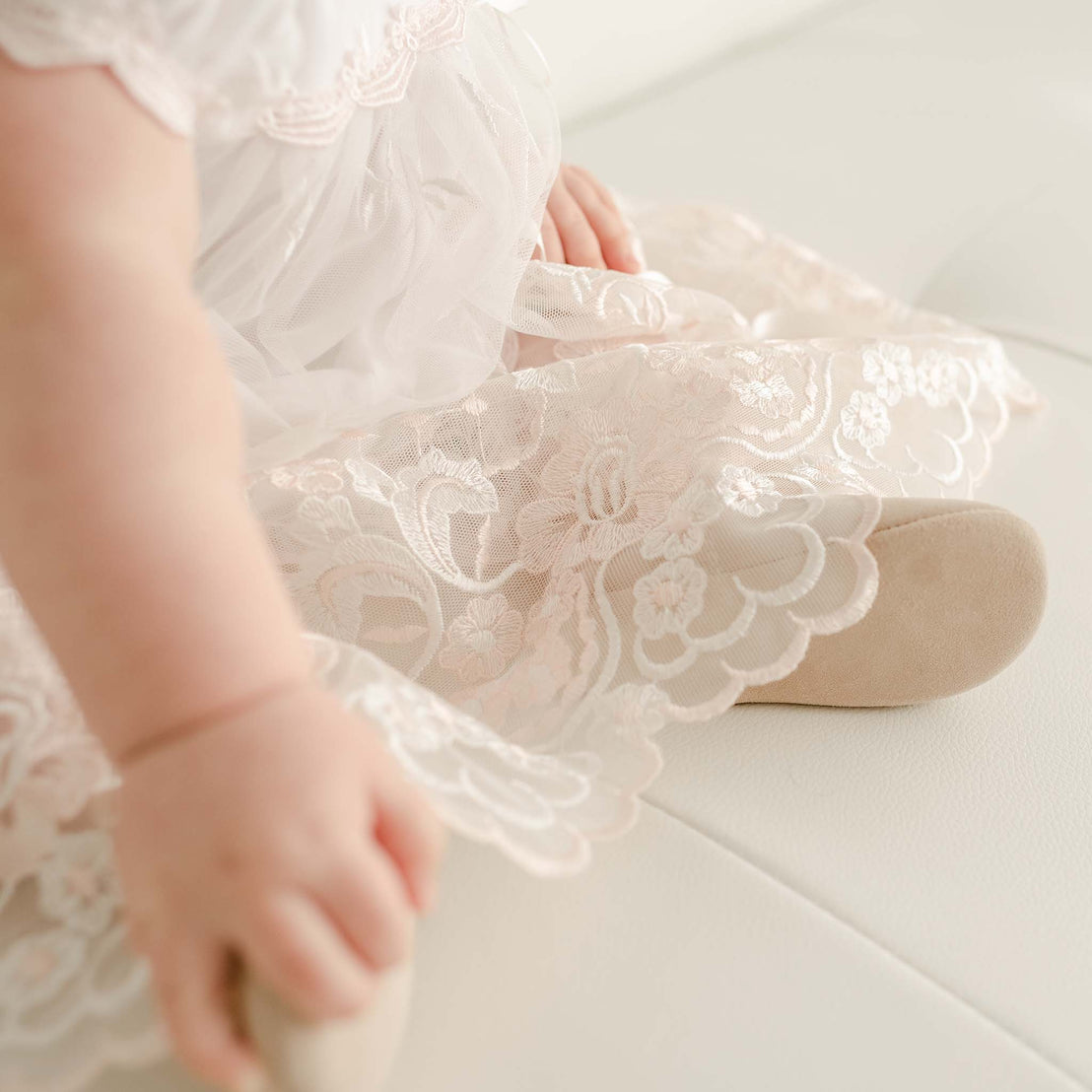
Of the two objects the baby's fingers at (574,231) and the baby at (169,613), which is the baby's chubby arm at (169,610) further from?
the baby's fingers at (574,231)

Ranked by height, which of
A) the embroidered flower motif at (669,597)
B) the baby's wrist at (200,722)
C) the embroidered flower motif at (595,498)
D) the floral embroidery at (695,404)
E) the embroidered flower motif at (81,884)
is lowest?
the embroidered flower motif at (669,597)

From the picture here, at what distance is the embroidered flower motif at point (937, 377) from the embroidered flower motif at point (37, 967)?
0.47 metres

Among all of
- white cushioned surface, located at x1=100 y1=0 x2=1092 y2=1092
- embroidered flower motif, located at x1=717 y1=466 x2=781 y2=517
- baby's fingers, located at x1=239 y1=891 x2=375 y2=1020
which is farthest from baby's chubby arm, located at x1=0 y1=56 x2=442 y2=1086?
embroidered flower motif, located at x1=717 y1=466 x2=781 y2=517

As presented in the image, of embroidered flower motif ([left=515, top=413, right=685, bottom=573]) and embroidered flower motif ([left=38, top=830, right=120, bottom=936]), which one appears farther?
embroidered flower motif ([left=515, top=413, right=685, bottom=573])

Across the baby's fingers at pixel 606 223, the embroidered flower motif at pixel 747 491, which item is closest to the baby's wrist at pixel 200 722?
the embroidered flower motif at pixel 747 491

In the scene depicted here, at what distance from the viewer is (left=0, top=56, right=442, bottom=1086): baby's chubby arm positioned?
0.30m

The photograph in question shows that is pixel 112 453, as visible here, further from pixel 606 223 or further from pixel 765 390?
pixel 606 223

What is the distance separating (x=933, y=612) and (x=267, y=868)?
305 millimetres

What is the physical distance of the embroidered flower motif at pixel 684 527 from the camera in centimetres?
48

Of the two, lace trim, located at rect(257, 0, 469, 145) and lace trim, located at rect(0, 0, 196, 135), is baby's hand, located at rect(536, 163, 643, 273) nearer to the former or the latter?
lace trim, located at rect(257, 0, 469, 145)

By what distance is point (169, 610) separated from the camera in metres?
0.32

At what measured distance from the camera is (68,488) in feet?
1.07

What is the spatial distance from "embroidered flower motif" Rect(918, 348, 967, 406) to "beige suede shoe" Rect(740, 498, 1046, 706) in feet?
0.51

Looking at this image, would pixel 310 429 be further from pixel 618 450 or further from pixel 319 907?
pixel 319 907
